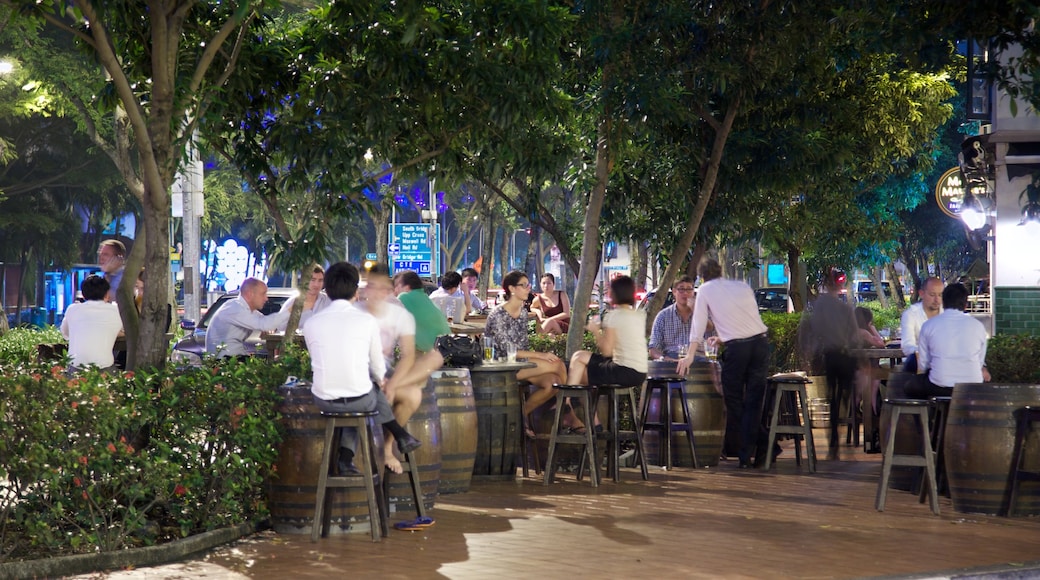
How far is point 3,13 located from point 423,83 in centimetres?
691

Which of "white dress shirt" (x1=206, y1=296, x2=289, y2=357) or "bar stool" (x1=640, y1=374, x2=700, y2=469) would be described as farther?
"white dress shirt" (x1=206, y1=296, x2=289, y2=357)

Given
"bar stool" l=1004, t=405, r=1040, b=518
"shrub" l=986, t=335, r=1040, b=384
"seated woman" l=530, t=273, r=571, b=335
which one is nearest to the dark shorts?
"shrub" l=986, t=335, r=1040, b=384

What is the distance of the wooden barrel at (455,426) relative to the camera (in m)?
10.1

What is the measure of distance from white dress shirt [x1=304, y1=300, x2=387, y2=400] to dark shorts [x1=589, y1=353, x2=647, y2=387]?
371 cm

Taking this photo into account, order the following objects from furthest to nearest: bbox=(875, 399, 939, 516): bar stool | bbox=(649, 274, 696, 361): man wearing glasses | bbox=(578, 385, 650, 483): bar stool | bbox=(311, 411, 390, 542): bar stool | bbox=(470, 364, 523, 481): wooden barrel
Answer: bbox=(649, 274, 696, 361): man wearing glasses
bbox=(578, 385, 650, 483): bar stool
bbox=(470, 364, 523, 481): wooden barrel
bbox=(875, 399, 939, 516): bar stool
bbox=(311, 411, 390, 542): bar stool

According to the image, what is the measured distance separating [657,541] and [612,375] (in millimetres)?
3523

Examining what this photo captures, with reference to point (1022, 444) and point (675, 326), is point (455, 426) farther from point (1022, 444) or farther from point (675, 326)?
point (1022, 444)

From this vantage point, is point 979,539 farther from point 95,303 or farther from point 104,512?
point 95,303

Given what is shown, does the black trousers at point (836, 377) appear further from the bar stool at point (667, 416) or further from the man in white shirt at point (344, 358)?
the man in white shirt at point (344, 358)

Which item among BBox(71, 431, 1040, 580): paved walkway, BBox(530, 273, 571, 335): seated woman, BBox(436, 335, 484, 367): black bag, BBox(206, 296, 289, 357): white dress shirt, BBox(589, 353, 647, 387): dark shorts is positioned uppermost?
BBox(530, 273, 571, 335): seated woman

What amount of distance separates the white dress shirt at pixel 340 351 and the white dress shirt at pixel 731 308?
486cm

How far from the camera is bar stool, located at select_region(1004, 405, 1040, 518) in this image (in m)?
9.27

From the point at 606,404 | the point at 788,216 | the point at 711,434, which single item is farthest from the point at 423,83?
the point at 788,216

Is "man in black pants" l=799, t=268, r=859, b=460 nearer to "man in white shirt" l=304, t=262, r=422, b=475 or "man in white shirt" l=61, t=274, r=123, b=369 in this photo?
"man in white shirt" l=304, t=262, r=422, b=475
